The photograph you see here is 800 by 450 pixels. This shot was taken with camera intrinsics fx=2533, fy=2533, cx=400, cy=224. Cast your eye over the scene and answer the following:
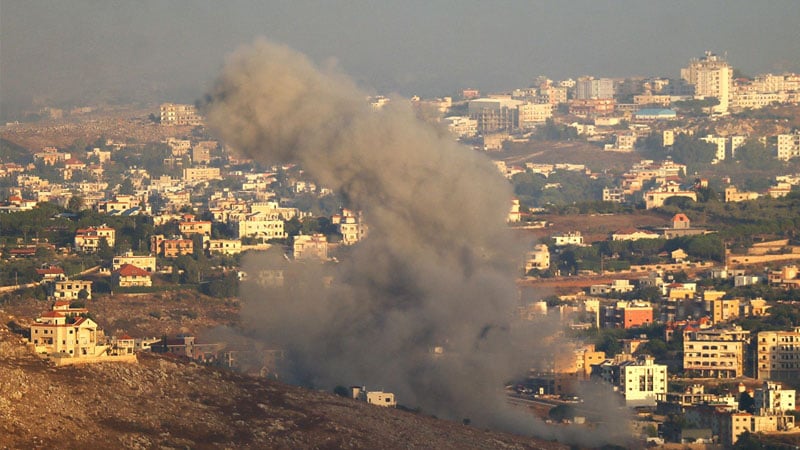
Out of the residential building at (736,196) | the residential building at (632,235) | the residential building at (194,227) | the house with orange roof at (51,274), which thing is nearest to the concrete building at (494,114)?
the residential building at (736,196)

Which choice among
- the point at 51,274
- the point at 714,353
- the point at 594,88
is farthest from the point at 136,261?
the point at 594,88

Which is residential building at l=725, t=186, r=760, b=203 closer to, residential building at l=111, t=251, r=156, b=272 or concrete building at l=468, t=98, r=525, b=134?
residential building at l=111, t=251, r=156, b=272

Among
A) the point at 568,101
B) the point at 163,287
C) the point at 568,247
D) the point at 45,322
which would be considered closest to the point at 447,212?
the point at 45,322

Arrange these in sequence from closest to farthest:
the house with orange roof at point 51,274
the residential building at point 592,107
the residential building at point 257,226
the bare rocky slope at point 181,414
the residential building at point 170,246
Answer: the bare rocky slope at point 181,414
the house with orange roof at point 51,274
the residential building at point 170,246
the residential building at point 257,226
the residential building at point 592,107

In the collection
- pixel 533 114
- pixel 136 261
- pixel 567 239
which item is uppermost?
pixel 533 114

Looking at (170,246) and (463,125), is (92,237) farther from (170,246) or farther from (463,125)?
(463,125)

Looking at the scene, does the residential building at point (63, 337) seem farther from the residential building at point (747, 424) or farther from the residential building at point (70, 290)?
the residential building at point (70, 290)

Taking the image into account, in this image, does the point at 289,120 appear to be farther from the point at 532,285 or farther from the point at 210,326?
the point at 532,285
